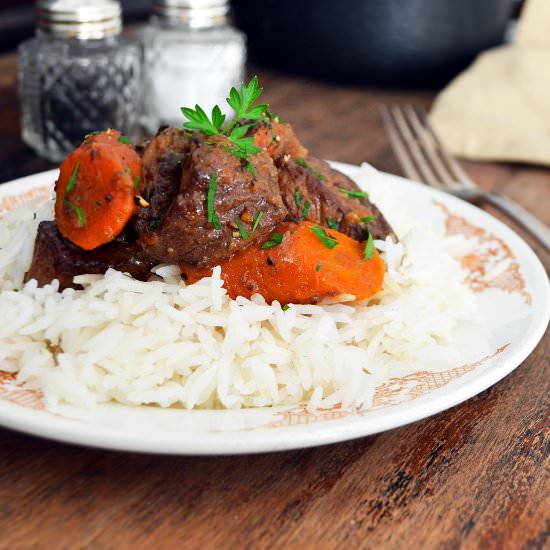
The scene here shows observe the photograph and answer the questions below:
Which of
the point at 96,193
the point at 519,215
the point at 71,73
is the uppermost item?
the point at 96,193

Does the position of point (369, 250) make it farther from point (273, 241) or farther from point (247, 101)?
point (247, 101)

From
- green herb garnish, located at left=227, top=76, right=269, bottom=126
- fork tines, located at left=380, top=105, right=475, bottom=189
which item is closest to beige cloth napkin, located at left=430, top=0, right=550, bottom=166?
fork tines, located at left=380, top=105, right=475, bottom=189

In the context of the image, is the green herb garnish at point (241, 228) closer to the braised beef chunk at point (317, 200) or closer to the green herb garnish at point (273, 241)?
the green herb garnish at point (273, 241)

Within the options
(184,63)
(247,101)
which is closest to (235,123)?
(247,101)

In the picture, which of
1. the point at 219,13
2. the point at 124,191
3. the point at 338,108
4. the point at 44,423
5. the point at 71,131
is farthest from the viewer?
the point at 338,108

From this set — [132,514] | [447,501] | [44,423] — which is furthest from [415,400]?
[44,423]

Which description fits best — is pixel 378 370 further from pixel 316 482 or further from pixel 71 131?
pixel 71 131

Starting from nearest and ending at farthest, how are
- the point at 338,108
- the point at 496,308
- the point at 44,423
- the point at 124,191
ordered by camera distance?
the point at 44,423 < the point at 124,191 < the point at 496,308 < the point at 338,108
